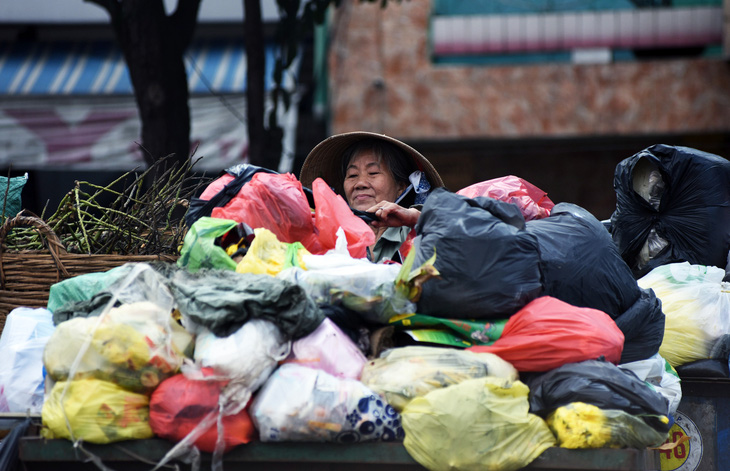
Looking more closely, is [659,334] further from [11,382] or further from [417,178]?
[11,382]

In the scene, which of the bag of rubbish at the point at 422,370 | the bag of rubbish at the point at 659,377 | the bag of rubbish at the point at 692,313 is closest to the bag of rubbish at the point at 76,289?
the bag of rubbish at the point at 422,370

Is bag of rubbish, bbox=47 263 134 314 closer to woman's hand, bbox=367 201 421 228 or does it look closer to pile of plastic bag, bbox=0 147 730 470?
pile of plastic bag, bbox=0 147 730 470

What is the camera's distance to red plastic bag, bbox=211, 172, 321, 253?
9.49ft

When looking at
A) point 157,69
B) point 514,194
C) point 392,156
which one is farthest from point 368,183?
point 157,69

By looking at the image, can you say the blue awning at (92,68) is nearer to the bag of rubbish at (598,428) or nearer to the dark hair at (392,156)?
the dark hair at (392,156)

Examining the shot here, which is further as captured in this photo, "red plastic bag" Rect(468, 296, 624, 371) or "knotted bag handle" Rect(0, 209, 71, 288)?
"knotted bag handle" Rect(0, 209, 71, 288)

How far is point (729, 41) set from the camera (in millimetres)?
8805

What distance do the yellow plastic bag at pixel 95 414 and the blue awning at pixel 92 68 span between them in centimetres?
596

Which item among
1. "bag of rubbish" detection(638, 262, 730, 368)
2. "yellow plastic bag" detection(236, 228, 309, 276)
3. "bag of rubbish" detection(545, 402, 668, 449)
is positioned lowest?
"bag of rubbish" detection(638, 262, 730, 368)

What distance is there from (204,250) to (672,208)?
2194mm

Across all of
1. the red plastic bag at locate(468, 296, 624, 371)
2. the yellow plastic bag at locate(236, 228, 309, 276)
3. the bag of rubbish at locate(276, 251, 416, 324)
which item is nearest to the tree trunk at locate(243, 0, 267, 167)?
the yellow plastic bag at locate(236, 228, 309, 276)

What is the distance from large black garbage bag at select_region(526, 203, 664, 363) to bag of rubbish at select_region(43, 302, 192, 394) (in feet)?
3.96

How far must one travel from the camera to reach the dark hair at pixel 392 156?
3738 mm

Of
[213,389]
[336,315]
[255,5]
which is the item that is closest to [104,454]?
[213,389]
